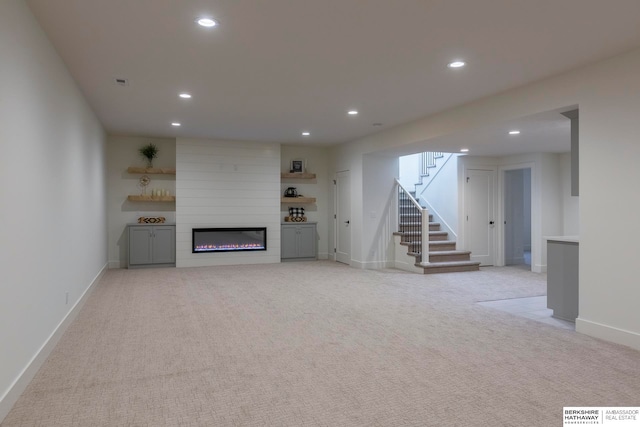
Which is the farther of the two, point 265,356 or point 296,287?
point 296,287

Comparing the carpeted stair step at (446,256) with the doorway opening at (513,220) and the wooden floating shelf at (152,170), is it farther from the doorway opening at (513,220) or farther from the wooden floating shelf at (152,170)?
the wooden floating shelf at (152,170)

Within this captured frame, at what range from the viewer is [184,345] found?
400cm

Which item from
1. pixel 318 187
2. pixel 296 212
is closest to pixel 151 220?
pixel 296 212

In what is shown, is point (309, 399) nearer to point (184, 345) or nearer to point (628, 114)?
point (184, 345)

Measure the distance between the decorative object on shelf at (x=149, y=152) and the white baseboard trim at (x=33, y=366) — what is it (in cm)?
461

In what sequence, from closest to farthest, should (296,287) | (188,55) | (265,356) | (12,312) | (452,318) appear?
1. (12,312)
2. (265,356)
3. (188,55)
4. (452,318)
5. (296,287)

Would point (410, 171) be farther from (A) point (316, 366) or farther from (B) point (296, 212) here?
(A) point (316, 366)

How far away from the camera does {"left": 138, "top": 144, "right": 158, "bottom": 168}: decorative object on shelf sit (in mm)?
9195

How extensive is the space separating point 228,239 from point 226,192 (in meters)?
1.04

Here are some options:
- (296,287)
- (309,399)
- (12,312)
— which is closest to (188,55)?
(12,312)

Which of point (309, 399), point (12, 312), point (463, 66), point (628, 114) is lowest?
point (309, 399)

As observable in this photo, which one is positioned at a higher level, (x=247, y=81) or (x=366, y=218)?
(x=247, y=81)

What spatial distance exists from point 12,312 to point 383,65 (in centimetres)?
383

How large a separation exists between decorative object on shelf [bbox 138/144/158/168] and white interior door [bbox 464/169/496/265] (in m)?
6.78
